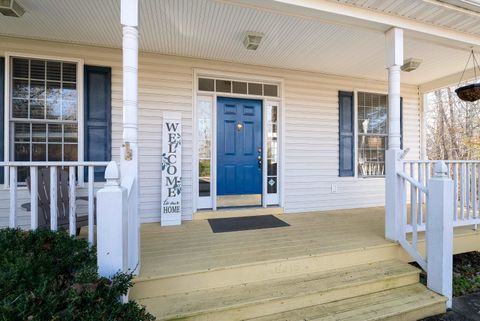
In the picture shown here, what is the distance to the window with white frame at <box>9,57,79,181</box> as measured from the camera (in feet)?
10.9

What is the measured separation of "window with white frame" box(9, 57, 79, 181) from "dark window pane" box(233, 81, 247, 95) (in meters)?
2.28

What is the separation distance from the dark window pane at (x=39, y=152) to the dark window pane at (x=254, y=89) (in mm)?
3060

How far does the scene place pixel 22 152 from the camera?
10.9 feet

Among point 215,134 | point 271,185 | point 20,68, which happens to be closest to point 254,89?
point 215,134

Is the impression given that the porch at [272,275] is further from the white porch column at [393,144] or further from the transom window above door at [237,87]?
the transom window above door at [237,87]

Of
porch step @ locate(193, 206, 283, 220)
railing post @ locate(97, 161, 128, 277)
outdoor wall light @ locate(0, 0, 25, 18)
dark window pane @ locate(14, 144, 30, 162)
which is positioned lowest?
porch step @ locate(193, 206, 283, 220)

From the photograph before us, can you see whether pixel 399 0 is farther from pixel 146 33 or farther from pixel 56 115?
pixel 56 115

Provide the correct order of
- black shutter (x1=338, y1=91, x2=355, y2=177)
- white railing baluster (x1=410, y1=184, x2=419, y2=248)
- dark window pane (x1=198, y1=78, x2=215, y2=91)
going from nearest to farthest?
white railing baluster (x1=410, y1=184, x2=419, y2=248), dark window pane (x1=198, y1=78, x2=215, y2=91), black shutter (x1=338, y1=91, x2=355, y2=177)

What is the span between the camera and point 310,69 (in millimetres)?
4484

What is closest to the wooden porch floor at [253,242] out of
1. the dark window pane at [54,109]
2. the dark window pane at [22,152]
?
the dark window pane at [22,152]

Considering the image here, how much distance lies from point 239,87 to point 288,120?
102 cm

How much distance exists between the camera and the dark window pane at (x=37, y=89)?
11.1 ft

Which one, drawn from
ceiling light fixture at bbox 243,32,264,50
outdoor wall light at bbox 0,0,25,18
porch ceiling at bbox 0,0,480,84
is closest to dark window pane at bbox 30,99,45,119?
porch ceiling at bbox 0,0,480,84

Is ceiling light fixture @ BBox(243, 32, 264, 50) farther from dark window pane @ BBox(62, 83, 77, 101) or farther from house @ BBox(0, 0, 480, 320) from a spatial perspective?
dark window pane @ BBox(62, 83, 77, 101)
